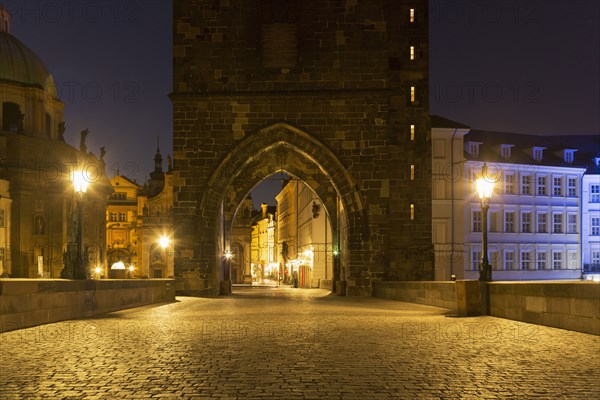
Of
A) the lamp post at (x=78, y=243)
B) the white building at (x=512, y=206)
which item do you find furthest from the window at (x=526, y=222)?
the lamp post at (x=78, y=243)

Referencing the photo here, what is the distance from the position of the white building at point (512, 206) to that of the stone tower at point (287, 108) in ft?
68.4

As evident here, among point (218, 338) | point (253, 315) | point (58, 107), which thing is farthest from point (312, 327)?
point (58, 107)

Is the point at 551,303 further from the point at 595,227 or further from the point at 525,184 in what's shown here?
the point at 595,227

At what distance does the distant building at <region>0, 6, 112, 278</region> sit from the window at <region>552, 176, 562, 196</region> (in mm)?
35164

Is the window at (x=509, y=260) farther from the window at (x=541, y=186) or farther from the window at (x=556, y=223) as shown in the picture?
the window at (x=541, y=186)

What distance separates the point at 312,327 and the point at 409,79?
64.9 feet

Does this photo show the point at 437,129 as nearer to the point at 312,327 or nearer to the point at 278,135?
the point at 278,135

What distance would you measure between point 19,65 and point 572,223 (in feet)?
149

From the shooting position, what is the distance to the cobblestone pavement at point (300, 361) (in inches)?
293

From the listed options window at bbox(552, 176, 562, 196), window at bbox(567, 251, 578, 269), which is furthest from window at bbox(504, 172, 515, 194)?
window at bbox(567, 251, 578, 269)

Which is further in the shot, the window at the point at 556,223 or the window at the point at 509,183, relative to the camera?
the window at the point at 556,223

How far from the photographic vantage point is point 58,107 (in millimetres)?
71875

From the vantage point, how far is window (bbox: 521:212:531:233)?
58375mm

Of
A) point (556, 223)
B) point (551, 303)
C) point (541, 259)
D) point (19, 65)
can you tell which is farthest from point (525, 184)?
point (551, 303)
